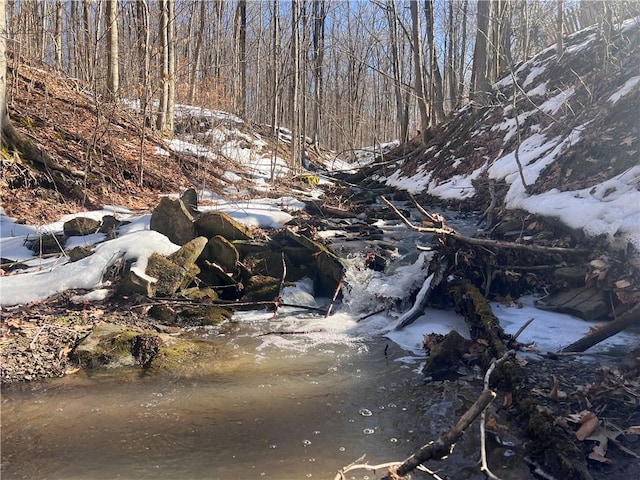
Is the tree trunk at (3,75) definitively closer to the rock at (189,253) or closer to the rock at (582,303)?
the rock at (189,253)

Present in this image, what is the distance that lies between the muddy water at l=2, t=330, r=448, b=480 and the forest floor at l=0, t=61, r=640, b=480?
79cm

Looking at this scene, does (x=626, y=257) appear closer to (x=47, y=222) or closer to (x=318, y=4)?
(x=47, y=222)

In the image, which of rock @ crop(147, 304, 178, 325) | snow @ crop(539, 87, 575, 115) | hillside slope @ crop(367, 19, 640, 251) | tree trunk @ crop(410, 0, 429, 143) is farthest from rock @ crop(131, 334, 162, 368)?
tree trunk @ crop(410, 0, 429, 143)

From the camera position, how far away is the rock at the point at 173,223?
25.3 ft

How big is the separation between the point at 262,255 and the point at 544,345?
4.58m

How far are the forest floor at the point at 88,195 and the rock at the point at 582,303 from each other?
1085mm

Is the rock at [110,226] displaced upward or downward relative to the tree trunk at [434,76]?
downward

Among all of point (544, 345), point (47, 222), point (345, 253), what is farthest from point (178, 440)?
point (47, 222)

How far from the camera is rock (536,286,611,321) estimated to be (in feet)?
17.5

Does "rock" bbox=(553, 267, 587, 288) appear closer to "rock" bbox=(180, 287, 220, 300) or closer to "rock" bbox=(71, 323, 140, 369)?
Answer: "rock" bbox=(180, 287, 220, 300)

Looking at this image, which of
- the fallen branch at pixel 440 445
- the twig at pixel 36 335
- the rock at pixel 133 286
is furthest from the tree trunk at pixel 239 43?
the fallen branch at pixel 440 445

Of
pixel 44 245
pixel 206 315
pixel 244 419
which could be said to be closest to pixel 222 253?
pixel 206 315

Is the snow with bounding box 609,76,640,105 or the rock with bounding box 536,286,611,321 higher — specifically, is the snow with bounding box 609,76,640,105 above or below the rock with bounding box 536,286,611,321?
above

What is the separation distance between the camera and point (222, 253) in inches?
299
